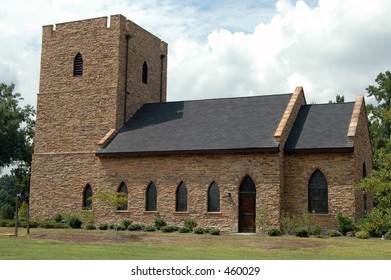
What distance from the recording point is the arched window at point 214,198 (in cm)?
3256

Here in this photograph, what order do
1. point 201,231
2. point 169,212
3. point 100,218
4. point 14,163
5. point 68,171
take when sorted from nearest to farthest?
point 201,231 → point 169,212 → point 100,218 → point 68,171 → point 14,163

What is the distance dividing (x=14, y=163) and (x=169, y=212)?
30123 millimetres

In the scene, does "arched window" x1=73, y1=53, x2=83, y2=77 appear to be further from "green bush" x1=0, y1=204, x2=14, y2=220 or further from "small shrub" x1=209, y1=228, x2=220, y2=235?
"small shrub" x1=209, y1=228, x2=220, y2=235

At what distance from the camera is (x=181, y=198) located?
33.7 m

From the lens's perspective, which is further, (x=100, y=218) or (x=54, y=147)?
(x=54, y=147)

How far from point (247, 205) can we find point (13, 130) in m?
30.7

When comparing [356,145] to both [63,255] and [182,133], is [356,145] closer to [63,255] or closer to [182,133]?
[182,133]

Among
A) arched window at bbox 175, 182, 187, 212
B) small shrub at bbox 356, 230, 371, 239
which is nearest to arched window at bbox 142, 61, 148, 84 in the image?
arched window at bbox 175, 182, 187, 212

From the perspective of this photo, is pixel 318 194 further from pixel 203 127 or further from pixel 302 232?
pixel 203 127

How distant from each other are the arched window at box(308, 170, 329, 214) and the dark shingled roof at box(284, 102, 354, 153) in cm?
166

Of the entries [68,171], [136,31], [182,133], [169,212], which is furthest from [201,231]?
[136,31]

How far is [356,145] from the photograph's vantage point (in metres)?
31.7

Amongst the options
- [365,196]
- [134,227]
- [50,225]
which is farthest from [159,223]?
[365,196]

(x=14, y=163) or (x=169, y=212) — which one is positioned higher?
(x=14, y=163)
